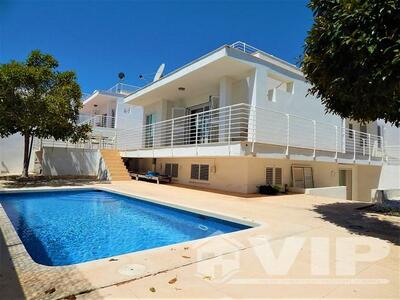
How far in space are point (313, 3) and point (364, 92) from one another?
8.06 feet

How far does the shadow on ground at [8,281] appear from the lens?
305 centimetres

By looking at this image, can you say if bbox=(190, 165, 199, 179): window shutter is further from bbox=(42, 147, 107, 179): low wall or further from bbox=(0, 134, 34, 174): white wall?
bbox=(0, 134, 34, 174): white wall

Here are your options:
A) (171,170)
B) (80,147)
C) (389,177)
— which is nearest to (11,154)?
(80,147)

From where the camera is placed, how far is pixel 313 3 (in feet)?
21.3

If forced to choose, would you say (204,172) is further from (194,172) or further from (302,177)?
(302,177)

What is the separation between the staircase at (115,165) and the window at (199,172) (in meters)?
4.89

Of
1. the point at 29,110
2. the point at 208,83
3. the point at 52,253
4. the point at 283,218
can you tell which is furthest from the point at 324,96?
the point at 29,110

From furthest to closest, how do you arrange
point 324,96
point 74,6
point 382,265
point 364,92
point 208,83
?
point 208,83, point 74,6, point 324,96, point 364,92, point 382,265

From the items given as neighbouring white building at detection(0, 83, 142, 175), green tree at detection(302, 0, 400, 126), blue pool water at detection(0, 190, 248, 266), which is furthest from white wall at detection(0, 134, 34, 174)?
green tree at detection(302, 0, 400, 126)

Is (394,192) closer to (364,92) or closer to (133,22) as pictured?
(364,92)

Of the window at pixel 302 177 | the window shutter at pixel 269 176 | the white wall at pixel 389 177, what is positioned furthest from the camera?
the white wall at pixel 389 177

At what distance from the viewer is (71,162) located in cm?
1977

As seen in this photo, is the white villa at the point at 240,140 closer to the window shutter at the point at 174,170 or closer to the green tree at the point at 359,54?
the window shutter at the point at 174,170

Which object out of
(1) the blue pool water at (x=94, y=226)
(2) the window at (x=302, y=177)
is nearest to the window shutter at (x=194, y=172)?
(1) the blue pool water at (x=94, y=226)
